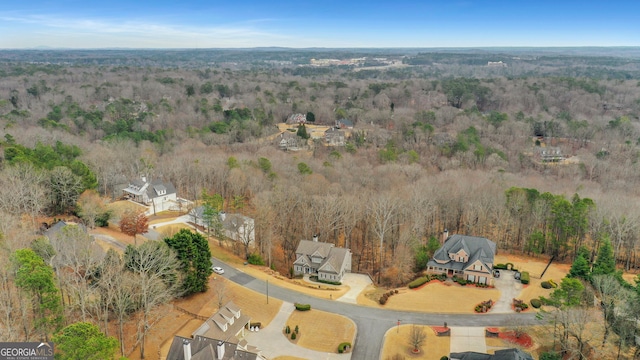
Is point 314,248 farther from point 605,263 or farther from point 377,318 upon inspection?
point 605,263

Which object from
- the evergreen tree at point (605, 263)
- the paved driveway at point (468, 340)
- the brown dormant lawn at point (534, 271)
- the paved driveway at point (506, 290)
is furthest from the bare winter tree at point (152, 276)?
the evergreen tree at point (605, 263)

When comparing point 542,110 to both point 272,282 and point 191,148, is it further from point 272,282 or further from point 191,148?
point 272,282

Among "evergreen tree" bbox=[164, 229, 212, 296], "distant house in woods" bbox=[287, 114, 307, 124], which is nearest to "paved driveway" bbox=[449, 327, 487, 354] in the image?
"evergreen tree" bbox=[164, 229, 212, 296]

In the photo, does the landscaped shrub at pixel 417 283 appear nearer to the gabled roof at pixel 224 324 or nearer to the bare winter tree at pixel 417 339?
the bare winter tree at pixel 417 339

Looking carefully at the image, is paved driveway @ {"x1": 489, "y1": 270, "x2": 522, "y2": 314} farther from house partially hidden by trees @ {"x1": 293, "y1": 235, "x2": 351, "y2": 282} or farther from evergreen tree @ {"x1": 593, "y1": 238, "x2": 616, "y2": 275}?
house partially hidden by trees @ {"x1": 293, "y1": 235, "x2": 351, "y2": 282}

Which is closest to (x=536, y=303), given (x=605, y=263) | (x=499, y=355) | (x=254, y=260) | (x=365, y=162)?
(x=605, y=263)
